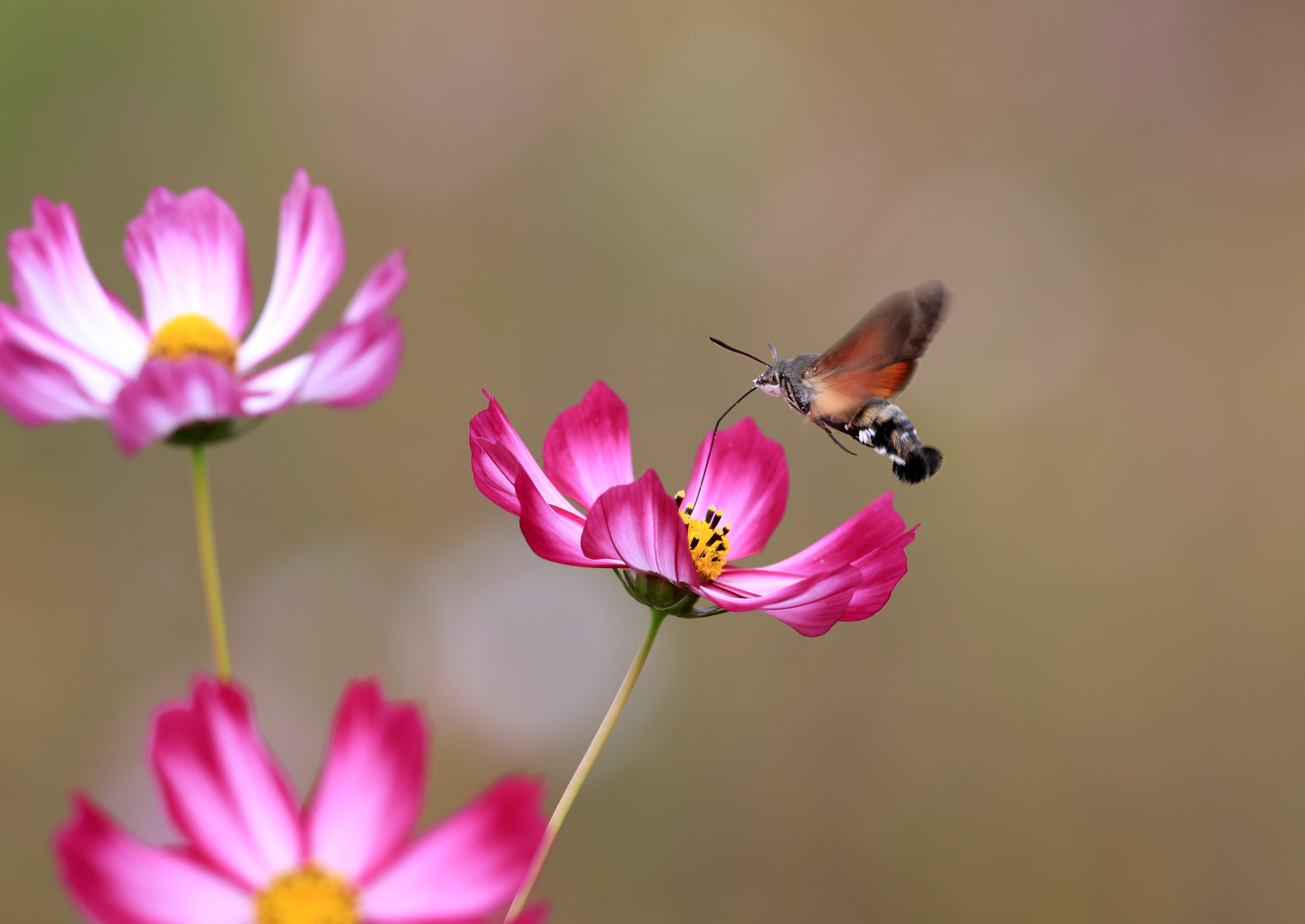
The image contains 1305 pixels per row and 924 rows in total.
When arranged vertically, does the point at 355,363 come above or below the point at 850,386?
below

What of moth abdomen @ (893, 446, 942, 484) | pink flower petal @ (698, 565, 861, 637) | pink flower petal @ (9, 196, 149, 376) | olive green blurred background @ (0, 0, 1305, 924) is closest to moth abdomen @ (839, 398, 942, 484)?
moth abdomen @ (893, 446, 942, 484)

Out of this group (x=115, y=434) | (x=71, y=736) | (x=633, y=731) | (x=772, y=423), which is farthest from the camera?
(x=772, y=423)

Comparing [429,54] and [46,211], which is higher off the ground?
[429,54]

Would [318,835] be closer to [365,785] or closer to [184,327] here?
[365,785]

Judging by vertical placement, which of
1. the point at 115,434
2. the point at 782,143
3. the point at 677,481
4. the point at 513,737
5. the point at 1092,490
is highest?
the point at 782,143

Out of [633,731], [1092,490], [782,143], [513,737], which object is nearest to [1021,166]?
[782,143]

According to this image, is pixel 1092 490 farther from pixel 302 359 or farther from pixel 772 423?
pixel 302 359

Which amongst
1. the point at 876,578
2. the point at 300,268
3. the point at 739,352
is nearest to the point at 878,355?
the point at 739,352
